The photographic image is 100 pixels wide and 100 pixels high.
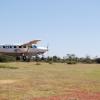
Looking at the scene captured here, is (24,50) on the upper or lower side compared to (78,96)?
upper

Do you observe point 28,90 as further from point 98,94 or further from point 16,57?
point 16,57

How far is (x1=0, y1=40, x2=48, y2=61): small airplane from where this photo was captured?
7225 cm

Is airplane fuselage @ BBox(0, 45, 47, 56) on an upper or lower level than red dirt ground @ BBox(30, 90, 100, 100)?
upper

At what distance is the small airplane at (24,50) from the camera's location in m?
72.2

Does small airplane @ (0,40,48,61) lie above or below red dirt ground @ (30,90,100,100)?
above

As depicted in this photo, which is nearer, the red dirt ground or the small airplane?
the red dirt ground

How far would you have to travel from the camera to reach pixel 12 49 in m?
72.2

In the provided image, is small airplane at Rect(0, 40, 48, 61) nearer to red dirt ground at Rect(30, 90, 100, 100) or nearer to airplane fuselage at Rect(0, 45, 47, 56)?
airplane fuselage at Rect(0, 45, 47, 56)

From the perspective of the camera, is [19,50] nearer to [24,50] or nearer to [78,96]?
[24,50]

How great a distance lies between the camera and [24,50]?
72.2 m

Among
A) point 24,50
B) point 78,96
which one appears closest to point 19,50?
point 24,50

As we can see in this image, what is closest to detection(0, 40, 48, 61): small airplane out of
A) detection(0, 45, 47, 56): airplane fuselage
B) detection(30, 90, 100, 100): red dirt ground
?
detection(0, 45, 47, 56): airplane fuselage

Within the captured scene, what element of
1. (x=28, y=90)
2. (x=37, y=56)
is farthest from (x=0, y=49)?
(x=28, y=90)

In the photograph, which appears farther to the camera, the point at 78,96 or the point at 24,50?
the point at 24,50
